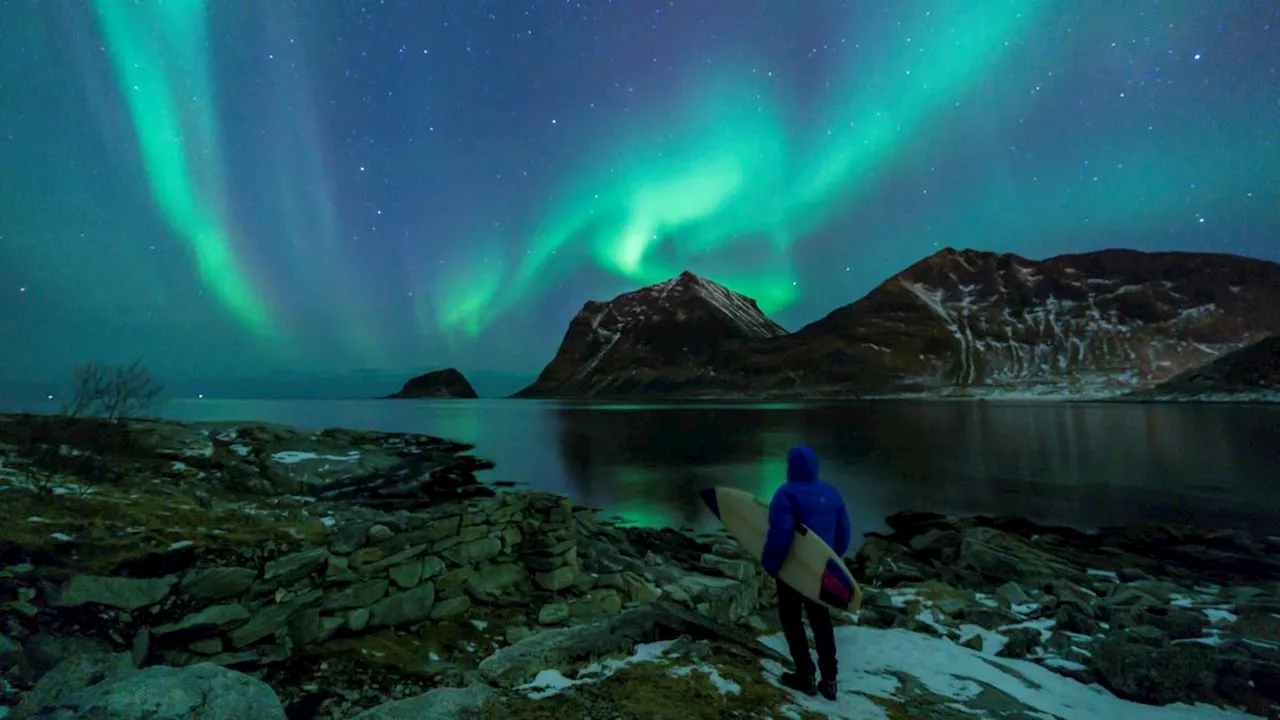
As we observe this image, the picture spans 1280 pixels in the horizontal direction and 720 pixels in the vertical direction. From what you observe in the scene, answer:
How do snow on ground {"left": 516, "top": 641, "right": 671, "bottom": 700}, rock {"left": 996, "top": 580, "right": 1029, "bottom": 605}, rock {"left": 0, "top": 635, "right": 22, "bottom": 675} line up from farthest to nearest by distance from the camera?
rock {"left": 996, "top": 580, "right": 1029, "bottom": 605}, snow on ground {"left": 516, "top": 641, "right": 671, "bottom": 700}, rock {"left": 0, "top": 635, "right": 22, "bottom": 675}

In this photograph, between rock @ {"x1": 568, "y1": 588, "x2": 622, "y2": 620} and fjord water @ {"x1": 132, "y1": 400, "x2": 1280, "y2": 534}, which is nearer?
rock @ {"x1": 568, "y1": 588, "x2": 622, "y2": 620}

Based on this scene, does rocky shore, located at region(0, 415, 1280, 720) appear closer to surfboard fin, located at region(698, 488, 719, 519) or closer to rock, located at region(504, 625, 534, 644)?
rock, located at region(504, 625, 534, 644)

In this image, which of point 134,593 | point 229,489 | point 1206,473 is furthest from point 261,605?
point 1206,473

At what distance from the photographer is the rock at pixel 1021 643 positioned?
955 cm

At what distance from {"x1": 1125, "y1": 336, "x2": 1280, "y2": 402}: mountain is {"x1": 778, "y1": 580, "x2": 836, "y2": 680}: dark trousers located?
194846 mm

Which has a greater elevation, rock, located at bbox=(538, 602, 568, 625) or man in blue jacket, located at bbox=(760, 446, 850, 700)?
man in blue jacket, located at bbox=(760, 446, 850, 700)

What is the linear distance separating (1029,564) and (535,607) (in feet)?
53.2

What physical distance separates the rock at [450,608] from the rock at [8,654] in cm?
444

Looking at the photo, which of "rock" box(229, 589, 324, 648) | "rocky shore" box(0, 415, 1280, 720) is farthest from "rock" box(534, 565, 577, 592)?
"rock" box(229, 589, 324, 648)

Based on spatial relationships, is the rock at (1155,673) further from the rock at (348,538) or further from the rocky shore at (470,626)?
the rock at (348,538)

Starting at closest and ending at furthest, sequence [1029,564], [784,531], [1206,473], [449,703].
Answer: [449,703] < [784,531] < [1029,564] < [1206,473]

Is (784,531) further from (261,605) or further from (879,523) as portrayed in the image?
(879,523)

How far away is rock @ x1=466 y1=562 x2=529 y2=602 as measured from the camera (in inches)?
369

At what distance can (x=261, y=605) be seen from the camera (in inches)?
280
